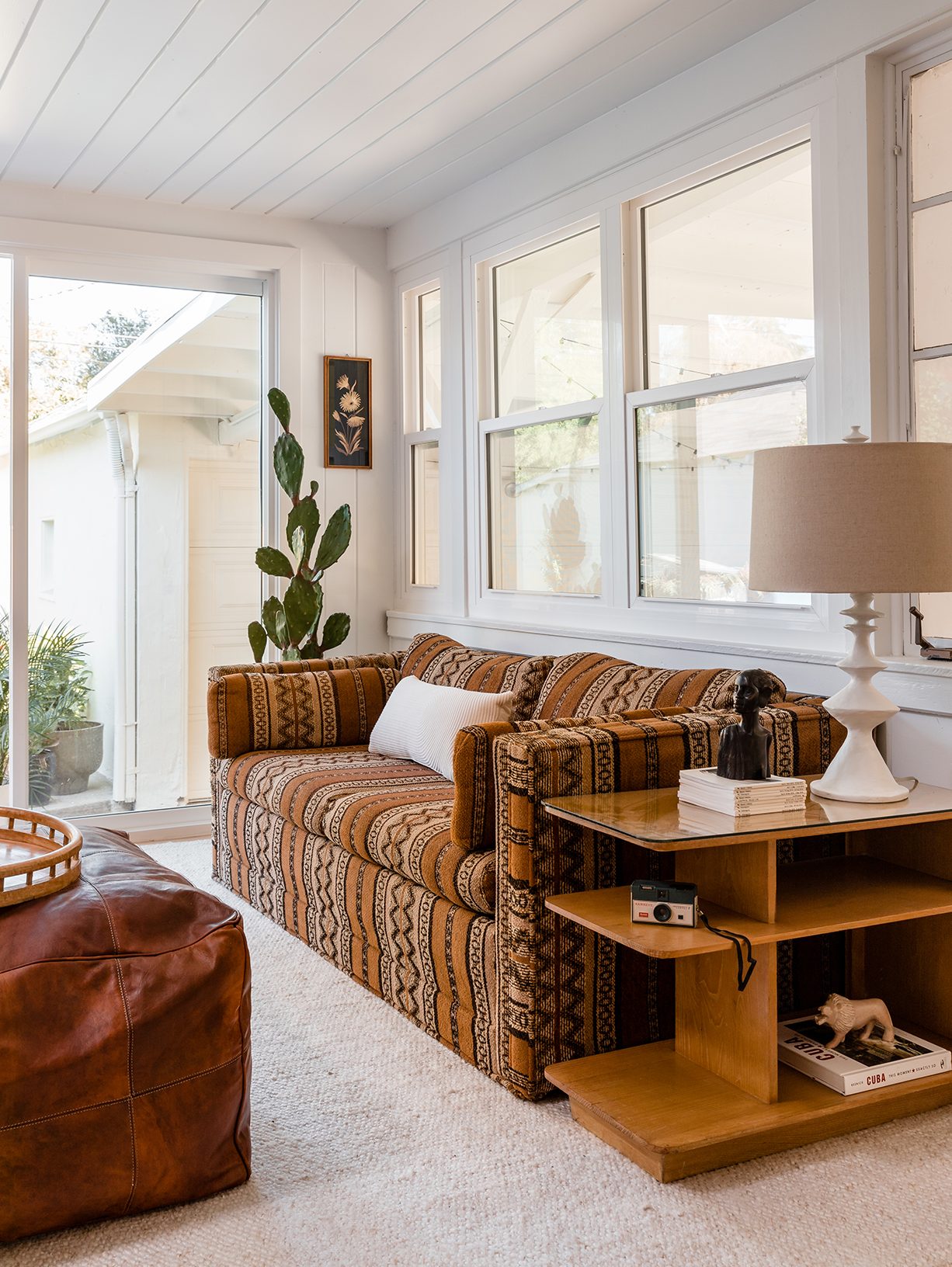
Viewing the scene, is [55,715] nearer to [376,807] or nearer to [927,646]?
[376,807]

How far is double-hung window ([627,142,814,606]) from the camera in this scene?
2.98m

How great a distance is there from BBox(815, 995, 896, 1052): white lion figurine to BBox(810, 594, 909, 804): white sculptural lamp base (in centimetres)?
39

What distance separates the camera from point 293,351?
15.4 feet

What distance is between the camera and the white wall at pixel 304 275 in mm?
4285

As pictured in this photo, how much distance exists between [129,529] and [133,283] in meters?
0.95

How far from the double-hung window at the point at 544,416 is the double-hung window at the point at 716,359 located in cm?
24

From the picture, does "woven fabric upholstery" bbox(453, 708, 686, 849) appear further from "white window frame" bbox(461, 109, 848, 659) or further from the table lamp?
"white window frame" bbox(461, 109, 848, 659)

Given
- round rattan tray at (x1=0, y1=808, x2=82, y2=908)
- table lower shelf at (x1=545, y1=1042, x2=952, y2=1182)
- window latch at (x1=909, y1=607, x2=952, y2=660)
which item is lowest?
table lower shelf at (x1=545, y1=1042, x2=952, y2=1182)

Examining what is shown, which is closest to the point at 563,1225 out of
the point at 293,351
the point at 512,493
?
the point at 512,493

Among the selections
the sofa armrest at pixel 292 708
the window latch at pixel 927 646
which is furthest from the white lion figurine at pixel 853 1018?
the sofa armrest at pixel 292 708

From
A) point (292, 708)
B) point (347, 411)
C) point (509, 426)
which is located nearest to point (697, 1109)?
point (292, 708)

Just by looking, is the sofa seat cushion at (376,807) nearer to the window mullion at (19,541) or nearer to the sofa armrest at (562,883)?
the sofa armrest at (562,883)

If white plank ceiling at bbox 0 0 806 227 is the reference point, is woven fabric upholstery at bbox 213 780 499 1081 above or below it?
below

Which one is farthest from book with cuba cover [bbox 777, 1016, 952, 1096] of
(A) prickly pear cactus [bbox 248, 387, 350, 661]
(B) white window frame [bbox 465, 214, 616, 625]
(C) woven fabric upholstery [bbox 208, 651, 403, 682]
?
(A) prickly pear cactus [bbox 248, 387, 350, 661]
